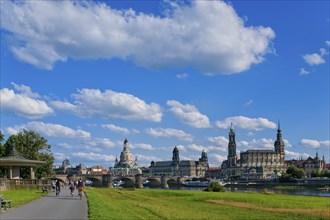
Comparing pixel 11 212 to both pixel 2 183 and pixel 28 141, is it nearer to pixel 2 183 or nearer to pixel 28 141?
pixel 2 183

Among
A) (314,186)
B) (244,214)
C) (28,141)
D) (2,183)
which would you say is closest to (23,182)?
(2,183)

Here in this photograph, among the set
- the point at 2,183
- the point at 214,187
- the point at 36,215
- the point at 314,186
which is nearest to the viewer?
the point at 36,215

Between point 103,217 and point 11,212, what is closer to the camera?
point 103,217

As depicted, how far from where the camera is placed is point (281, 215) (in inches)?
1484

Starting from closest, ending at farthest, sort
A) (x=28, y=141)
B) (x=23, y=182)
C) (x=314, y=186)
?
(x=23, y=182) < (x=28, y=141) < (x=314, y=186)

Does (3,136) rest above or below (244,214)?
above

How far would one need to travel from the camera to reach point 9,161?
67188 millimetres

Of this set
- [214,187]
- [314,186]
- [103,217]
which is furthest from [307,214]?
[314,186]

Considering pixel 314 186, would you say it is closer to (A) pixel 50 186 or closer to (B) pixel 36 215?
(A) pixel 50 186

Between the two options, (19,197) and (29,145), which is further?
(29,145)

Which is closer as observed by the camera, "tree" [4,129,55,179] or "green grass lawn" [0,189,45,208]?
"green grass lawn" [0,189,45,208]

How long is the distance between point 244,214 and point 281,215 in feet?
9.67

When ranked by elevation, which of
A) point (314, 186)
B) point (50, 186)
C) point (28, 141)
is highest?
point (28, 141)

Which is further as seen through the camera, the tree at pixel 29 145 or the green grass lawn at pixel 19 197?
the tree at pixel 29 145
